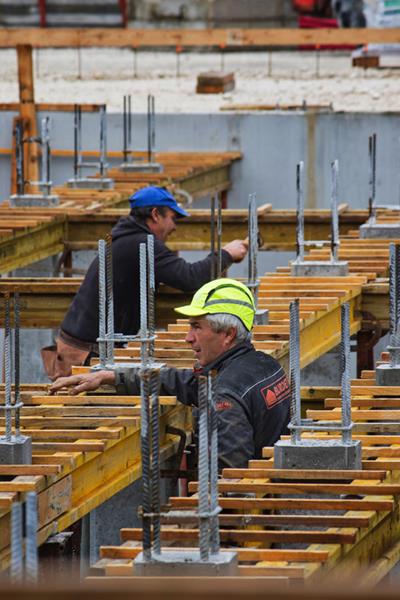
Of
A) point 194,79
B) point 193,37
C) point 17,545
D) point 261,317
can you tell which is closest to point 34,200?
point 261,317

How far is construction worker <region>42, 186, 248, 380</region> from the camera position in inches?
487

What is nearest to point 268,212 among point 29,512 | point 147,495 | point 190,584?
point 147,495

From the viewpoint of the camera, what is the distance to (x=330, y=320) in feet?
42.2

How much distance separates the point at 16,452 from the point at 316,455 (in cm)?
133

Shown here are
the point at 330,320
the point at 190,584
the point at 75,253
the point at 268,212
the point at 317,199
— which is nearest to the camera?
the point at 190,584

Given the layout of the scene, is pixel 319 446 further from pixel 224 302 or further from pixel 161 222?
pixel 161 222

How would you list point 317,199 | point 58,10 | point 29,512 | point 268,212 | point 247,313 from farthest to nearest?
point 58,10 < point 317,199 < point 268,212 < point 247,313 < point 29,512

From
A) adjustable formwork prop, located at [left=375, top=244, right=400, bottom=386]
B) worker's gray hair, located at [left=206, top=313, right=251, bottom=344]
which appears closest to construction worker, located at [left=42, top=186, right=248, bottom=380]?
adjustable formwork prop, located at [left=375, top=244, right=400, bottom=386]

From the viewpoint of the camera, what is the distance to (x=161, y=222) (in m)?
12.7

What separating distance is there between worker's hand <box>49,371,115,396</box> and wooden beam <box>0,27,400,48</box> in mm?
18683

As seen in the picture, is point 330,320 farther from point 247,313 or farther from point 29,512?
point 29,512

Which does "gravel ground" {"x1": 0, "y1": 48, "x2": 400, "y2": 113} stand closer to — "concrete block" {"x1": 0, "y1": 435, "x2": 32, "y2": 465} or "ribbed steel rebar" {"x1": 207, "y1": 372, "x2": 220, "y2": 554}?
"concrete block" {"x1": 0, "y1": 435, "x2": 32, "y2": 465}

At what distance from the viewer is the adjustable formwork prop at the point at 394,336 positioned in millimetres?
9719

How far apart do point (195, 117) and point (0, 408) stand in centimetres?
1838
